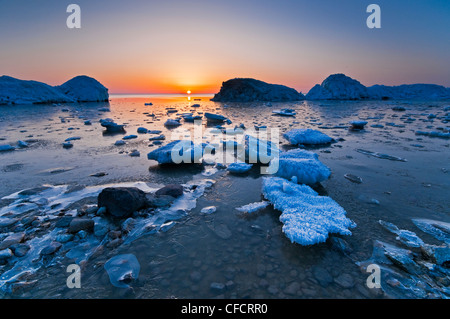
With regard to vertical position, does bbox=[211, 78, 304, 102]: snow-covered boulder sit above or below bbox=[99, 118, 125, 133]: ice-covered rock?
above

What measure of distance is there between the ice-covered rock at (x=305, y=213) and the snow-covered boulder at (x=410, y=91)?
72.8m

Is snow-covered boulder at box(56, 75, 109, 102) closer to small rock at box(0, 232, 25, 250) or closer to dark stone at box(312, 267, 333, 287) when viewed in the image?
small rock at box(0, 232, 25, 250)

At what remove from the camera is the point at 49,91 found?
37.2 meters

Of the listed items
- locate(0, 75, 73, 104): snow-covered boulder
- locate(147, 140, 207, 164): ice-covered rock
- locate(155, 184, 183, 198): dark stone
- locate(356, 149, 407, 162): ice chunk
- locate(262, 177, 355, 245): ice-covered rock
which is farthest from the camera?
locate(0, 75, 73, 104): snow-covered boulder

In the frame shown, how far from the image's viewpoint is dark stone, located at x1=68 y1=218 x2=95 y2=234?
8.60 ft

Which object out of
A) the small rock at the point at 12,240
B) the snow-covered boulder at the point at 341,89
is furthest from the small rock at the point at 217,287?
the snow-covered boulder at the point at 341,89

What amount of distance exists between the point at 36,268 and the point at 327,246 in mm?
3298

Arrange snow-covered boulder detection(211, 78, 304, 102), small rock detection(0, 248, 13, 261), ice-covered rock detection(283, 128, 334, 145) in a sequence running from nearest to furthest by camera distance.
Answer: small rock detection(0, 248, 13, 261), ice-covered rock detection(283, 128, 334, 145), snow-covered boulder detection(211, 78, 304, 102)

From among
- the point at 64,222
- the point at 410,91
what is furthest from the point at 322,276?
the point at 410,91

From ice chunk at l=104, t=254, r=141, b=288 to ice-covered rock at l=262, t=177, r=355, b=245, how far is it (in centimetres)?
185

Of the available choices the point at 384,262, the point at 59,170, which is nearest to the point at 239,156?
the point at 384,262

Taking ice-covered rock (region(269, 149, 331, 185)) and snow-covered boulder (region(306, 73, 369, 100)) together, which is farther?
snow-covered boulder (region(306, 73, 369, 100))

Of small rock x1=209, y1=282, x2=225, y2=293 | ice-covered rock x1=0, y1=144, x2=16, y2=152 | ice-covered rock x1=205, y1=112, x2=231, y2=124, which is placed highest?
ice-covered rock x1=205, y1=112, x2=231, y2=124

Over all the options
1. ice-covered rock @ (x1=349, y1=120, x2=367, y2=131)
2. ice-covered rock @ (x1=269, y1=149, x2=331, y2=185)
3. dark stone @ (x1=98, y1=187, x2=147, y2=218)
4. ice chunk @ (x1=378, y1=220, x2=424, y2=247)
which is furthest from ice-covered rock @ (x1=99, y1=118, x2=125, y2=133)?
ice-covered rock @ (x1=349, y1=120, x2=367, y2=131)
